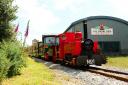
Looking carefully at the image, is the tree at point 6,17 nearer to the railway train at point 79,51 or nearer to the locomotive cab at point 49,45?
the railway train at point 79,51

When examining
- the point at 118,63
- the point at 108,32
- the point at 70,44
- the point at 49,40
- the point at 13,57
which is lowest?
the point at 118,63

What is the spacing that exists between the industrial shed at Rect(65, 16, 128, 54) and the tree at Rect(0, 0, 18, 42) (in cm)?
3817

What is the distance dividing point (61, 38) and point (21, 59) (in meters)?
9.96

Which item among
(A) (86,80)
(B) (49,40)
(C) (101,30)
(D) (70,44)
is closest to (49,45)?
(B) (49,40)

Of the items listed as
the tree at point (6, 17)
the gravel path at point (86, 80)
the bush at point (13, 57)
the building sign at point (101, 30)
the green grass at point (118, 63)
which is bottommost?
the gravel path at point (86, 80)

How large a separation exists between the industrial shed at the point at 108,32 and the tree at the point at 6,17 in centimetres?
3817

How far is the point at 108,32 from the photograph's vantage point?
61.1 meters

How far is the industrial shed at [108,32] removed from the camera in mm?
61062

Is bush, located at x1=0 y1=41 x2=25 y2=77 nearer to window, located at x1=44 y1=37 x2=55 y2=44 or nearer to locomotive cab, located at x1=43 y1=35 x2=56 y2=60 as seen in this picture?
locomotive cab, located at x1=43 y1=35 x2=56 y2=60

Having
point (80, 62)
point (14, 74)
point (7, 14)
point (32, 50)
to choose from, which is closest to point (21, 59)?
point (14, 74)

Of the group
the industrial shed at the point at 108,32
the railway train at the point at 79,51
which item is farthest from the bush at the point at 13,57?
the industrial shed at the point at 108,32

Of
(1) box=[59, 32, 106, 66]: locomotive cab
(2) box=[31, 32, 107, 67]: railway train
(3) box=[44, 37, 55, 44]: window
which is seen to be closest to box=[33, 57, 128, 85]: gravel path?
(1) box=[59, 32, 106, 66]: locomotive cab

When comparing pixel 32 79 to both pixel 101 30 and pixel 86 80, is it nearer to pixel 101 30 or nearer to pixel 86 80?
pixel 86 80

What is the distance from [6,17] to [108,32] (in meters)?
40.2
